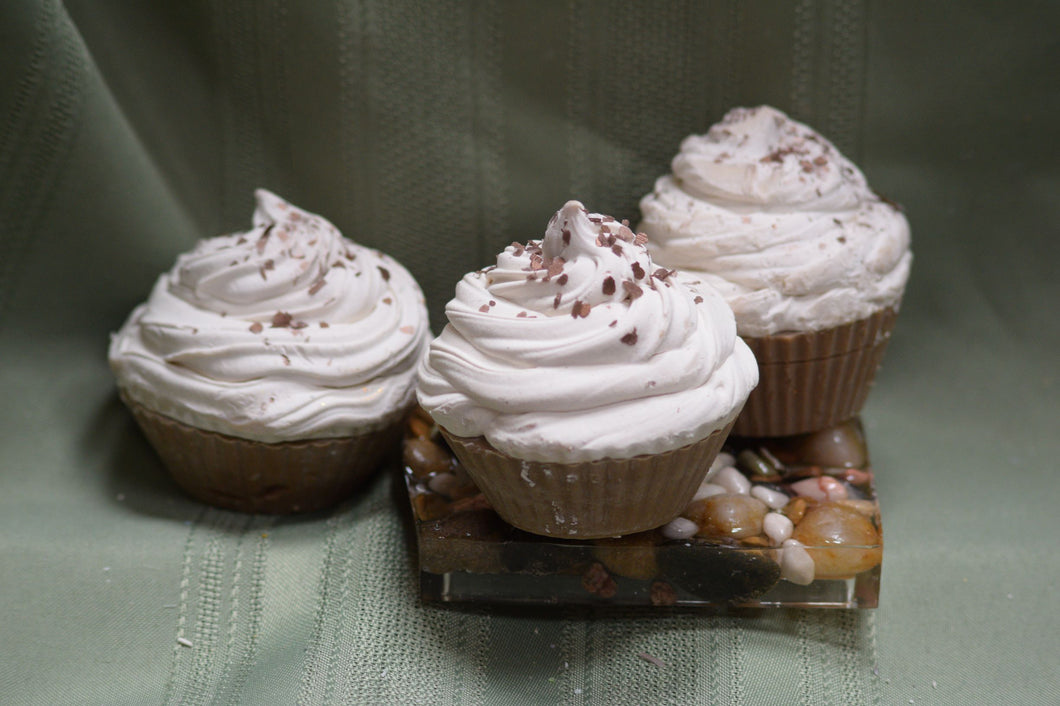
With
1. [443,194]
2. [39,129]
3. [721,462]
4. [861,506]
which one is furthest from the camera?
[443,194]

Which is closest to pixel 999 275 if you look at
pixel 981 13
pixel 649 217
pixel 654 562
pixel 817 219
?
pixel 981 13

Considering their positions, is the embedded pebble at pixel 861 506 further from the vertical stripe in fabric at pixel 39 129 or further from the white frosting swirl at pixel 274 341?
the vertical stripe in fabric at pixel 39 129

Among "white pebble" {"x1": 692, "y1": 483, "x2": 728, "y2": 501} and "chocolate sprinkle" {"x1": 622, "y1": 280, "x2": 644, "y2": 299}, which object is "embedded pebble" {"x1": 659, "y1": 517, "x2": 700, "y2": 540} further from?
"chocolate sprinkle" {"x1": 622, "y1": 280, "x2": 644, "y2": 299}

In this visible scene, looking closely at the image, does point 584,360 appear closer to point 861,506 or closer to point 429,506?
point 429,506

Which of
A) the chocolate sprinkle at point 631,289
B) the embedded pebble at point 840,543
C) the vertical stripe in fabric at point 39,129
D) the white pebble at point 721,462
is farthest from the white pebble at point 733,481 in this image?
the vertical stripe in fabric at point 39,129

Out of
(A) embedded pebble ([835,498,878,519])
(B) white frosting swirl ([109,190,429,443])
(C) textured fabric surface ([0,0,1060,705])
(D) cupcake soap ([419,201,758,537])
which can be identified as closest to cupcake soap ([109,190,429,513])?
(B) white frosting swirl ([109,190,429,443])

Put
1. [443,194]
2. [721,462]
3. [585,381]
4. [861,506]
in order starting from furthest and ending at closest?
[443,194], [721,462], [861,506], [585,381]

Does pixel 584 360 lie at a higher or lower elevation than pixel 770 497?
higher

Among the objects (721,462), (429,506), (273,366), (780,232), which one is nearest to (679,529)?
(721,462)
